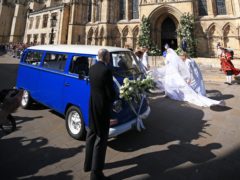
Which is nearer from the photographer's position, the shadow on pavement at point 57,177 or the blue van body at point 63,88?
the shadow on pavement at point 57,177

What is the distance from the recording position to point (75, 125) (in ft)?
12.9

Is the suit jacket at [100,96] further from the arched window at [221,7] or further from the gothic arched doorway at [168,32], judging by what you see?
the arched window at [221,7]

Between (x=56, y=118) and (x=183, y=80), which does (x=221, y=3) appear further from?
(x=56, y=118)

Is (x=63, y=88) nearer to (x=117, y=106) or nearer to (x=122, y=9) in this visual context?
(x=117, y=106)

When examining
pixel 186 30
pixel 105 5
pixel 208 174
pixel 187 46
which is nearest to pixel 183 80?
pixel 208 174

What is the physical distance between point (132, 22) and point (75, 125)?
21415mm

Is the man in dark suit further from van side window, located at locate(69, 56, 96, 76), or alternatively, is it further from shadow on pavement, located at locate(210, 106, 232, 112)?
shadow on pavement, located at locate(210, 106, 232, 112)

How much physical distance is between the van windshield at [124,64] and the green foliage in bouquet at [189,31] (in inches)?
575

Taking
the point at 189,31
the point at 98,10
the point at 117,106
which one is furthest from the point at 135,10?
the point at 117,106

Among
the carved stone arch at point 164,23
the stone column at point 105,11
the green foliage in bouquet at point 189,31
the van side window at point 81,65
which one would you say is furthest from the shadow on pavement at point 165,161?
the stone column at point 105,11

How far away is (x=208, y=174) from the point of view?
274 centimetres

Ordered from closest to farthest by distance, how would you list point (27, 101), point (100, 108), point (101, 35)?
point (100, 108), point (27, 101), point (101, 35)

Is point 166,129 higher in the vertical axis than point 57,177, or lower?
higher

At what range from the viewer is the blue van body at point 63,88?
3.50 metres
